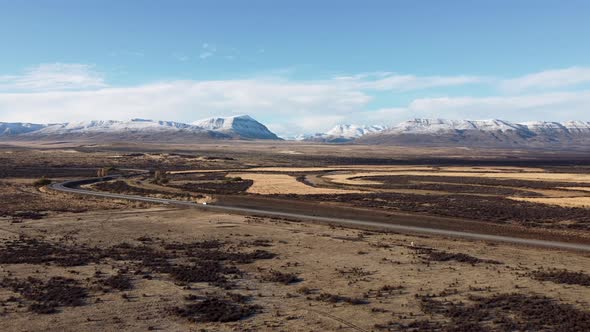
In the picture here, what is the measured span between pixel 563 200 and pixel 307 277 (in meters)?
54.5

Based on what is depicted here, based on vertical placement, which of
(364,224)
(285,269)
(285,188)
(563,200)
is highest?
(563,200)

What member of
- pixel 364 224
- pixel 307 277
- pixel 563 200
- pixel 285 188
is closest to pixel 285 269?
pixel 307 277

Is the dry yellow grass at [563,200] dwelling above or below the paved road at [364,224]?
above

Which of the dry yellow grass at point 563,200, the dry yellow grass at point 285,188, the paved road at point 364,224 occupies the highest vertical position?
the dry yellow grass at point 563,200

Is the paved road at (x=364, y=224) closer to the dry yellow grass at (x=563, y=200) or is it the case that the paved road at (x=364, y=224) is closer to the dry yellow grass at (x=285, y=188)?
the dry yellow grass at (x=285, y=188)

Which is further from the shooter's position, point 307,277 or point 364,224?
point 364,224

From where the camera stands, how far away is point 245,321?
73.7ft

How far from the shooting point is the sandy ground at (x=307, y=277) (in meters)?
22.3

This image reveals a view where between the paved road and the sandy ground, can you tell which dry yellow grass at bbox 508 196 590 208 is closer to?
the paved road

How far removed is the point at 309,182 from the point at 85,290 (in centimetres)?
7635

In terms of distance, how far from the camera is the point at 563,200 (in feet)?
232

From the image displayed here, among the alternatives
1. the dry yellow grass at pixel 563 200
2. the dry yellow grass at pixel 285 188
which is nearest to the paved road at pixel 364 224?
the dry yellow grass at pixel 285 188

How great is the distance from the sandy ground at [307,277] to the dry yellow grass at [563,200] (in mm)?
32401

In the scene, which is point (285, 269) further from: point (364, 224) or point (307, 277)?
point (364, 224)
